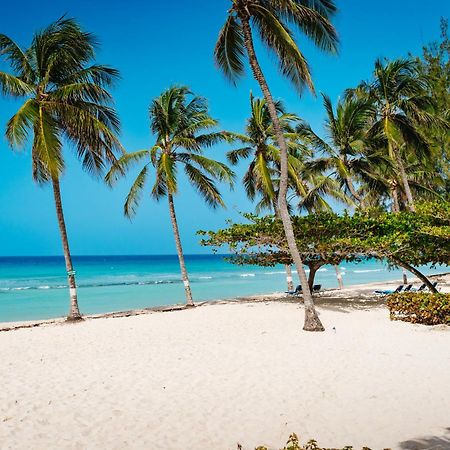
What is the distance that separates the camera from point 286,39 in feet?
36.1

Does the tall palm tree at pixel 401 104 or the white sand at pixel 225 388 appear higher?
the tall palm tree at pixel 401 104

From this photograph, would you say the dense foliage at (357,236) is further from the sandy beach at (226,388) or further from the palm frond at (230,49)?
the palm frond at (230,49)

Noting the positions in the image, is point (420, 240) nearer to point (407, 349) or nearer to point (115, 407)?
point (407, 349)

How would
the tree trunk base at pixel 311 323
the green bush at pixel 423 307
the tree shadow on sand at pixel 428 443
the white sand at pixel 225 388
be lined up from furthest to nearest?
the tree trunk base at pixel 311 323, the green bush at pixel 423 307, the white sand at pixel 225 388, the tree shadow on sand at pixel 428 443

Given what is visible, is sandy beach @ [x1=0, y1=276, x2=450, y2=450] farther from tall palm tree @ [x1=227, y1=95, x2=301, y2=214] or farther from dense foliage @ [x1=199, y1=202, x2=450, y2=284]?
tall palm tree @ [x1=227, y1=95, x2=301, y2=214]

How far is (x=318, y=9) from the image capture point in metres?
11.8

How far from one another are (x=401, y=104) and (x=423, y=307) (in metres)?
12.4

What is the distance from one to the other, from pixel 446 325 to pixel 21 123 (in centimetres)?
1282

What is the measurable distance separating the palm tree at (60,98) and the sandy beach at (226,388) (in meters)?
5.38

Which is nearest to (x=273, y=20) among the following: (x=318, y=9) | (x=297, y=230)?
(x=318, y=9)

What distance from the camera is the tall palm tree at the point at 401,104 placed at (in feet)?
63.1

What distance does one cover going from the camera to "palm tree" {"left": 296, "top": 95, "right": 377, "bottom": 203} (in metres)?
19.5

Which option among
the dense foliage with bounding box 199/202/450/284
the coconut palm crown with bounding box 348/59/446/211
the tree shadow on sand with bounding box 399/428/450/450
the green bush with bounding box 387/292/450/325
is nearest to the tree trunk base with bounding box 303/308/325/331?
the green bush with bounding box 387/292/450/325

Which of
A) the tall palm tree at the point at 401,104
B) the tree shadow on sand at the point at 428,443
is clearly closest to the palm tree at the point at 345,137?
the tall palm tree at the point at 401,104
